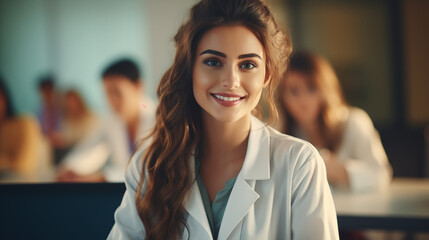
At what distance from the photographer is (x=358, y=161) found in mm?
2285

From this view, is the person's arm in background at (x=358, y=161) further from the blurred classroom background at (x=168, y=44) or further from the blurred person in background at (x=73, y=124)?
the blurred person in background at (x=73, y=124)

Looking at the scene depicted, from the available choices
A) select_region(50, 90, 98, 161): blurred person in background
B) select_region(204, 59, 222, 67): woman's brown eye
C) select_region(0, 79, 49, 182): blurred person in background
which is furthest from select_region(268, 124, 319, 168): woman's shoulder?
select_region(50, 90, 98, 161): blurred person in background

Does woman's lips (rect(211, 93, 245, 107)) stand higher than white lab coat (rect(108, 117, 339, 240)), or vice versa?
woman's lips (rect(211, 93, 245, 107))

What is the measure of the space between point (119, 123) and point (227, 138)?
6.32ft

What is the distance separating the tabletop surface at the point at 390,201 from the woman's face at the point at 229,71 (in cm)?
87

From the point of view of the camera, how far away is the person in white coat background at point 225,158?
1.04m

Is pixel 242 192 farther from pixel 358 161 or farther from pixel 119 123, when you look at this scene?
pixel 119 123

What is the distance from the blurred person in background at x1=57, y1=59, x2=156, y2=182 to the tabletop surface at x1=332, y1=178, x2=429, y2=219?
1.38m

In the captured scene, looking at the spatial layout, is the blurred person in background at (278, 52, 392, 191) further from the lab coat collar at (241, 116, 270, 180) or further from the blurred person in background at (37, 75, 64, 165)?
the blurred person in background at (37, 75, 64, 165)

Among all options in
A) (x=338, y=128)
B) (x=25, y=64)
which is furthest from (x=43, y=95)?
(x=338, y=128)

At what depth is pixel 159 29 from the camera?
5609 millimetres

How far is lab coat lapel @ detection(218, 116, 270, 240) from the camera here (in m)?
1.06

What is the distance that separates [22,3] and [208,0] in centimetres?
543

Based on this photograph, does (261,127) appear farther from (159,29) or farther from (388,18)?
(159,29)
